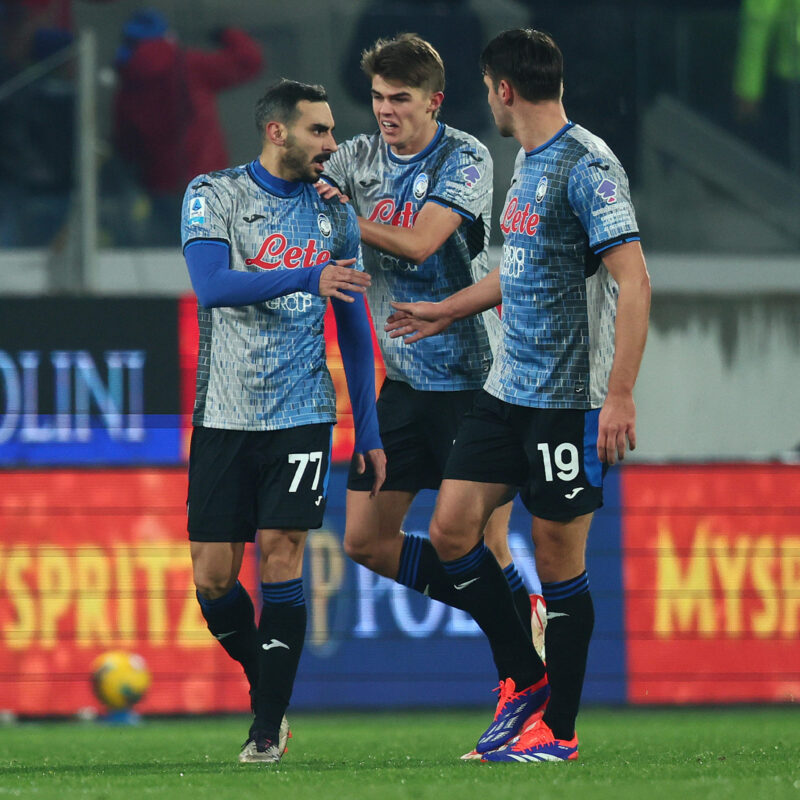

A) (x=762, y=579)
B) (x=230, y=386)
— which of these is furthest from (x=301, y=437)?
(x=762, y=579)

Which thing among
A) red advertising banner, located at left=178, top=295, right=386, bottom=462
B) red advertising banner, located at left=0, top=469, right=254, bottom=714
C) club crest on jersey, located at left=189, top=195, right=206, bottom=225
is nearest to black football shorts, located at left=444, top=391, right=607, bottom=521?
club crest on jersey, located at left=189, top=195, right=206, bottom=225

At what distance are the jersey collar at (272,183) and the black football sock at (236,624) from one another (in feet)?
3.98

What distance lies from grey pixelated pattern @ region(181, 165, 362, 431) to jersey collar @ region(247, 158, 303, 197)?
0.02 m

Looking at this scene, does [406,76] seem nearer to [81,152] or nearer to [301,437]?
[301,437]

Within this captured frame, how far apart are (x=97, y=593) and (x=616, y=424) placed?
477 centimetres

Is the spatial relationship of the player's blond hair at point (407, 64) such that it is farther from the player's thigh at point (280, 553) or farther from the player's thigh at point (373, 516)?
the player's thigh at point (280, 553)

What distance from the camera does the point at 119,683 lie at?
8.37 m

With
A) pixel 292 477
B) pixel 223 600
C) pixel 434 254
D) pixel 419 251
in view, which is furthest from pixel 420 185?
pixel 223 600

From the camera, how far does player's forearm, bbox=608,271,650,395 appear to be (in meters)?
4.61

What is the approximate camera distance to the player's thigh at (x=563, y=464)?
4824mm

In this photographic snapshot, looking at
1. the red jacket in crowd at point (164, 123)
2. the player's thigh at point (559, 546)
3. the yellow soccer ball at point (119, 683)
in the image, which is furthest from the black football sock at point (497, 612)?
the red jacket in crowd at point (164, 123)

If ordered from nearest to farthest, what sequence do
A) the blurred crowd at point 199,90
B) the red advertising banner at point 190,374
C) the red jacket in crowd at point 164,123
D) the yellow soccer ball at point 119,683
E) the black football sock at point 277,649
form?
the black football sock at point 277,649 → the yellow soccer ball at point 119,683 → the red advertising banner at point 190,374 → the blurred crowd at point 199,90 → the red jacket in crowd at point 164,123

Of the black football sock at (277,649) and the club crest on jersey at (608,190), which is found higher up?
the club crest on jersey at (608,190)

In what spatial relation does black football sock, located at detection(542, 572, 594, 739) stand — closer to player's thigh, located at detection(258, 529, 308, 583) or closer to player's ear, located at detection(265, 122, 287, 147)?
player's thigh, located at detection(258, 529, 308, 583)
